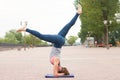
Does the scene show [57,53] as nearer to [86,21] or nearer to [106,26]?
[106,26]

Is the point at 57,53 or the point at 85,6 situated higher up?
the point at 85,6

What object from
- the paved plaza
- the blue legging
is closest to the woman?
the blue legging

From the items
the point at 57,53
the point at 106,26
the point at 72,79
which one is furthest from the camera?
the point at 106,26

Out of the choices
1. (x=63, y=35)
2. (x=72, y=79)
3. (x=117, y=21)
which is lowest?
(x=72, y=79)

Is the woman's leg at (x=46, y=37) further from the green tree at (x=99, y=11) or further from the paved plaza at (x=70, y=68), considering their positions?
the green tree at (x=99, y=11)

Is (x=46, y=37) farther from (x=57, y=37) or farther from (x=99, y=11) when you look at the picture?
(x=99, y=11)

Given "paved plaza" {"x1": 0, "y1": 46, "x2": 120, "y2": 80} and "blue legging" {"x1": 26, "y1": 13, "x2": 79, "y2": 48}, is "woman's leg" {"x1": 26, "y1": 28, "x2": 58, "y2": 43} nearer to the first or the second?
"blue legging" {"x1": 26, "y1": 13, "x2": 79, "y2": 48}

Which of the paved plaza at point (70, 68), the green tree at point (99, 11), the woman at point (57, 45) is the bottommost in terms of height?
the paved plaza at point (70, 68)

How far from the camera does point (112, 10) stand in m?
73.2

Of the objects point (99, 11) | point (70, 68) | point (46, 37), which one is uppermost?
point (99, 11)

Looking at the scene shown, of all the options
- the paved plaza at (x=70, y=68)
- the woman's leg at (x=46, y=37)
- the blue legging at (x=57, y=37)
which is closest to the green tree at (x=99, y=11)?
the paved plaza at (x=70, y=68)

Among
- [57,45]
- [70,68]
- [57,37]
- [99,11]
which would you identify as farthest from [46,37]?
[99,11]

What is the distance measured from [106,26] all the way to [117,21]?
4.96 metres

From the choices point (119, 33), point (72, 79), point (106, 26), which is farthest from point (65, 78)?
point (119, 33)
